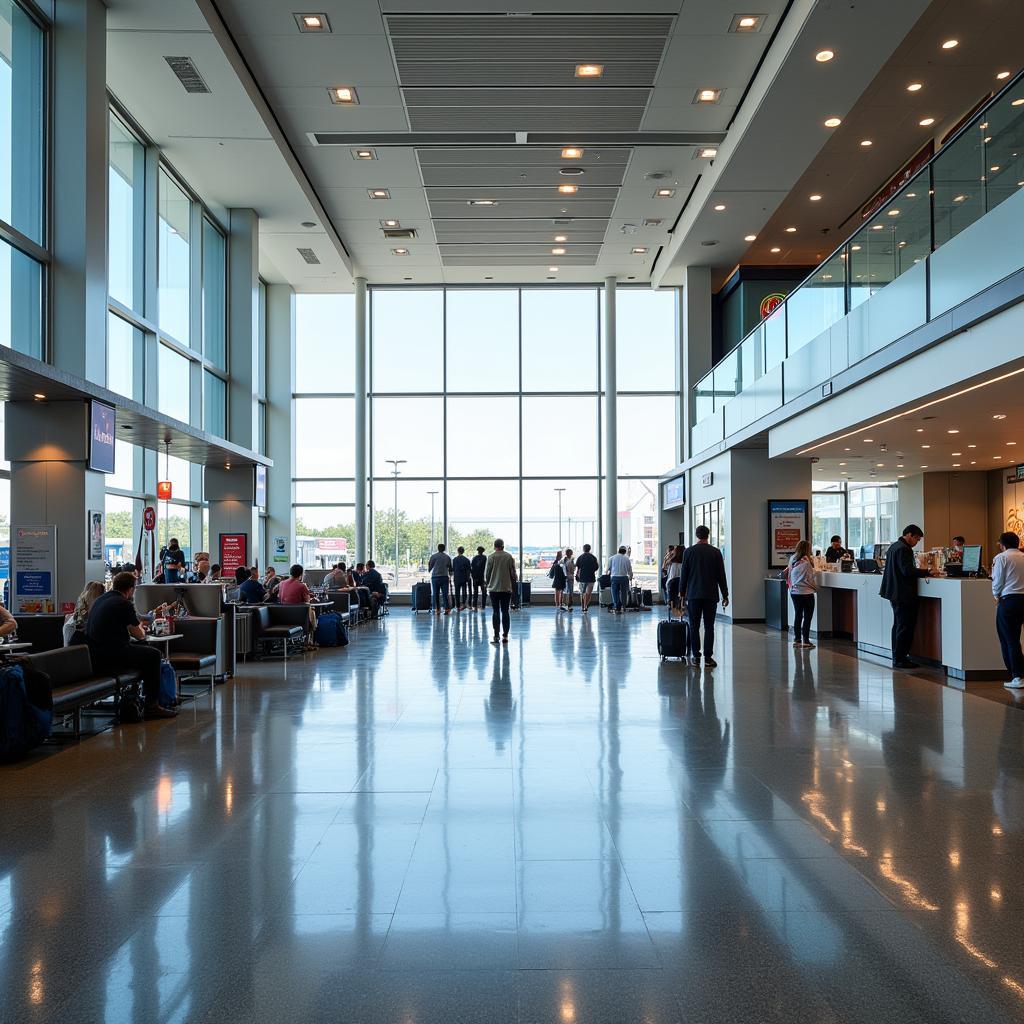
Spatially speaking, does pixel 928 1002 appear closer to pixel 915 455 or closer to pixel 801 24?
pixel 801 24

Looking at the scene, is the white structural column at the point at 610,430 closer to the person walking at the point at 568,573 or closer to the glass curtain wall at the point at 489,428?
the glass curtain wall at the point at 489,428

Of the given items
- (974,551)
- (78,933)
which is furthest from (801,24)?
(78,933)

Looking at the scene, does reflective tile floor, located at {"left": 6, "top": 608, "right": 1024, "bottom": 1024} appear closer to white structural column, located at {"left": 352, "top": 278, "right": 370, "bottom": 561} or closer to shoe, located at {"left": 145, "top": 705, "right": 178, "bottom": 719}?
shoe, located at {"left": 145, "top": 705, "right": 178, "bottom": 719}

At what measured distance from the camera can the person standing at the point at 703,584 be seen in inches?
402

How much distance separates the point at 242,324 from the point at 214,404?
68.3 inches

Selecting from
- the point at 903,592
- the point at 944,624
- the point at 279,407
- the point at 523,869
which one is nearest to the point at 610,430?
the point at 279,407

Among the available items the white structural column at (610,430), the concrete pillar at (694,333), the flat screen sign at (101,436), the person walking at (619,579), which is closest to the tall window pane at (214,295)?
the flat screen sign at (101,436)

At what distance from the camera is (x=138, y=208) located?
14.8 metres

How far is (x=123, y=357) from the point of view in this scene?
46.7 feet

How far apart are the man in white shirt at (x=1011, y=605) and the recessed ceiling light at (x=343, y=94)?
10984 millimetres

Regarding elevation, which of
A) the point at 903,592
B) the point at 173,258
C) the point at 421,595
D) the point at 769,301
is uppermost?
the point at 769,301

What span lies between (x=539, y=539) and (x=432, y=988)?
21.3 metres

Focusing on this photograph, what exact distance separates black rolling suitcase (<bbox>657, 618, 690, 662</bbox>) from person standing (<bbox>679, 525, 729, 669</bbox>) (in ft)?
0.89

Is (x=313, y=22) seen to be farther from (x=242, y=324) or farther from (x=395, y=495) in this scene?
Result: (x=395, y=495)
